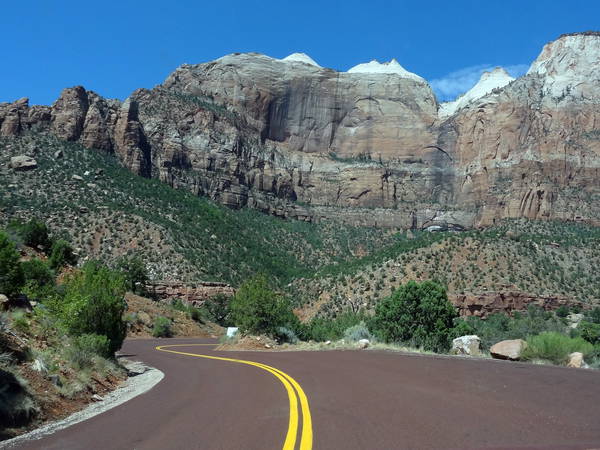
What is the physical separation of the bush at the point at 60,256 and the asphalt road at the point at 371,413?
30863 millimetres

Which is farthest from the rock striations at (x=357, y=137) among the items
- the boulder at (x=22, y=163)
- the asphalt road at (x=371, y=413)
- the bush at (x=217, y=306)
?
the asphalt road at (x=371, y=413)

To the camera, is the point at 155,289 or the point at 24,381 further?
the point at 155,289

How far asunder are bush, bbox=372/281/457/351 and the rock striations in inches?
2454

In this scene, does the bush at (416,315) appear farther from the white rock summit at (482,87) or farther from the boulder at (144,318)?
the white rock summit at (482,87)

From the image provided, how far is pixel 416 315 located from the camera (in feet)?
106

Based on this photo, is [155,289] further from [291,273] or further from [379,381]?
[379,381]

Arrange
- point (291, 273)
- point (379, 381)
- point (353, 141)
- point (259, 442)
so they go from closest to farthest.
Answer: point (259, 442)
point (379, 381)
point (291, 273)
point (353, 141)

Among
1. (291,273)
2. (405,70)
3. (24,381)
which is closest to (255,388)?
(24,381)

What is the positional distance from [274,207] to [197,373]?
8861 cm

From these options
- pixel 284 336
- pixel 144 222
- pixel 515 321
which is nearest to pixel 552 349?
pixel 284 336

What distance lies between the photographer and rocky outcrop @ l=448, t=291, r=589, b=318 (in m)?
55.7

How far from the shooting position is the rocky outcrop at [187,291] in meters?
61.3

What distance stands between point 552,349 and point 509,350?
4.44 feet

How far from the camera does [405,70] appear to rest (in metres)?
151
